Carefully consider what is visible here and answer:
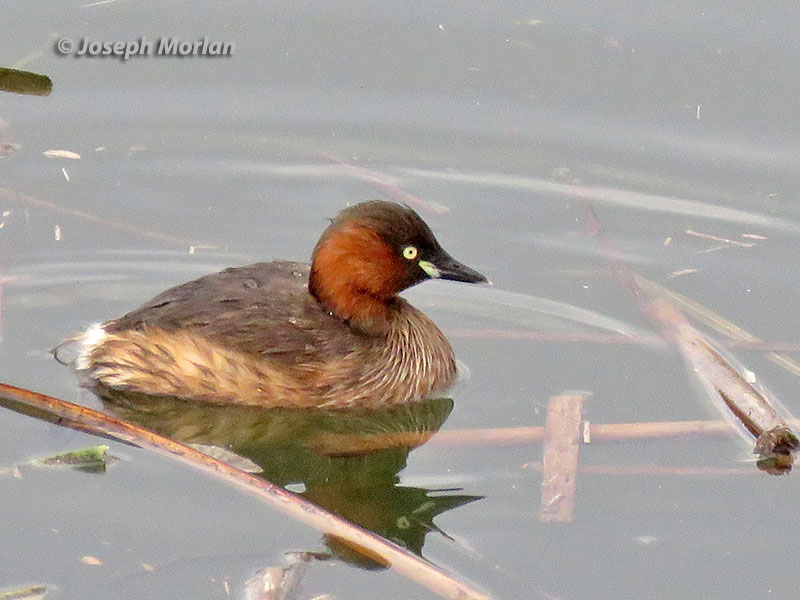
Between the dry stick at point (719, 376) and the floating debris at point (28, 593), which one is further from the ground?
the dry stick at point (719, 376)

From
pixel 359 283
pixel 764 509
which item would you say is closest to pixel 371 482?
pixel 359 283

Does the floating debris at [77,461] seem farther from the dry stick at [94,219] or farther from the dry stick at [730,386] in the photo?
the dry stick at [730,386]

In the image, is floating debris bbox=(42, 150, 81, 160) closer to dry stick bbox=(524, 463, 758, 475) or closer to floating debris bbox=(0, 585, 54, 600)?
dry stick bbox=(524, 463, 758, 475)

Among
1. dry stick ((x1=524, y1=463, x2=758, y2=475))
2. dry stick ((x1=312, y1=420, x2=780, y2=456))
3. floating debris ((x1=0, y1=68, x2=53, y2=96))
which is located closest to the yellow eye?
dry stick ((x1=312, y1=420, x2=780, y2=456))

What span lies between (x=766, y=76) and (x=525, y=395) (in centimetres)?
317

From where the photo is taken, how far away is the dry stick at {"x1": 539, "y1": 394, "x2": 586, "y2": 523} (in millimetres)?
5797

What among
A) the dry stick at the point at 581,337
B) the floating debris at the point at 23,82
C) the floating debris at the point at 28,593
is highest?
the floating debris at the point at 23,82

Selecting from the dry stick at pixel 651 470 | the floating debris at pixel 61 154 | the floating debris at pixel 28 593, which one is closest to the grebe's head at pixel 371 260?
the dry stick at pixel 651 470

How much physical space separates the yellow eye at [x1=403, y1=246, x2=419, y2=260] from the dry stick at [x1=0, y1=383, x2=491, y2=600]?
1509 mm

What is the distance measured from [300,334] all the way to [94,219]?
68.5 inches

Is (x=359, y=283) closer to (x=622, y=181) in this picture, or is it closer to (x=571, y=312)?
(x=571, y=312)

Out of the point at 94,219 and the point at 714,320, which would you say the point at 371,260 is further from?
the point at 94,219

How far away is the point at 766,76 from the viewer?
28.9 ft

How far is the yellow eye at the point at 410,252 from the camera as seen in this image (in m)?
6.68
